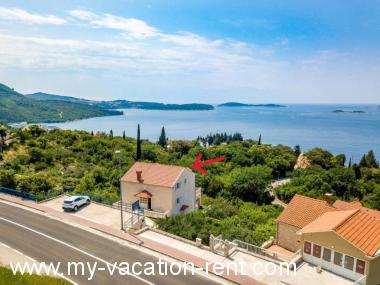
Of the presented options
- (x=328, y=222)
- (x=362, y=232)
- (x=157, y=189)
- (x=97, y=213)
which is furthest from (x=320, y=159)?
(x=97, y=213)

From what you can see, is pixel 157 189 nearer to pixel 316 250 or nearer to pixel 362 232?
pixel 316 250

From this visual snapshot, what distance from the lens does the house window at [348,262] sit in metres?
20.3

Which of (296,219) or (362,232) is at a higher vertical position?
(362,232)

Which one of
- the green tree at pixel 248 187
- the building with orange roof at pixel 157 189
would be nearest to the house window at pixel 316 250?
the building with orange roof at pixel 157 189

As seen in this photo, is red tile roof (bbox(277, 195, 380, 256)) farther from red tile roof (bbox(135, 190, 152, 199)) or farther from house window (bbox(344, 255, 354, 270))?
red tile roof (bbox(135, 190, 152, 199))

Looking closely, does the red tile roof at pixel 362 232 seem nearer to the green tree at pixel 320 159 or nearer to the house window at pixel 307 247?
the house window at pixel 307 247

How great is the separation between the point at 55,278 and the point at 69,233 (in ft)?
25.2

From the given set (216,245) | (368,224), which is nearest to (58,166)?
(216,245)

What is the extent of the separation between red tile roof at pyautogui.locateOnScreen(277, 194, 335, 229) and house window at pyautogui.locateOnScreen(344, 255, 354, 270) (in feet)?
21.7

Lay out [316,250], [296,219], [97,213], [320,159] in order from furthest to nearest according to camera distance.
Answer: [320,159] → [97,213] → [296,219] → [316,250]

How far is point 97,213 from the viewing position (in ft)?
104

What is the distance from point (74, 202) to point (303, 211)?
68.9 feet

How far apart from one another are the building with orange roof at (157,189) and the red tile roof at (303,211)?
503 inches

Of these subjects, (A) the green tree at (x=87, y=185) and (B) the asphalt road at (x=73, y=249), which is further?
(A) the green tree at (x=87, y=185)
